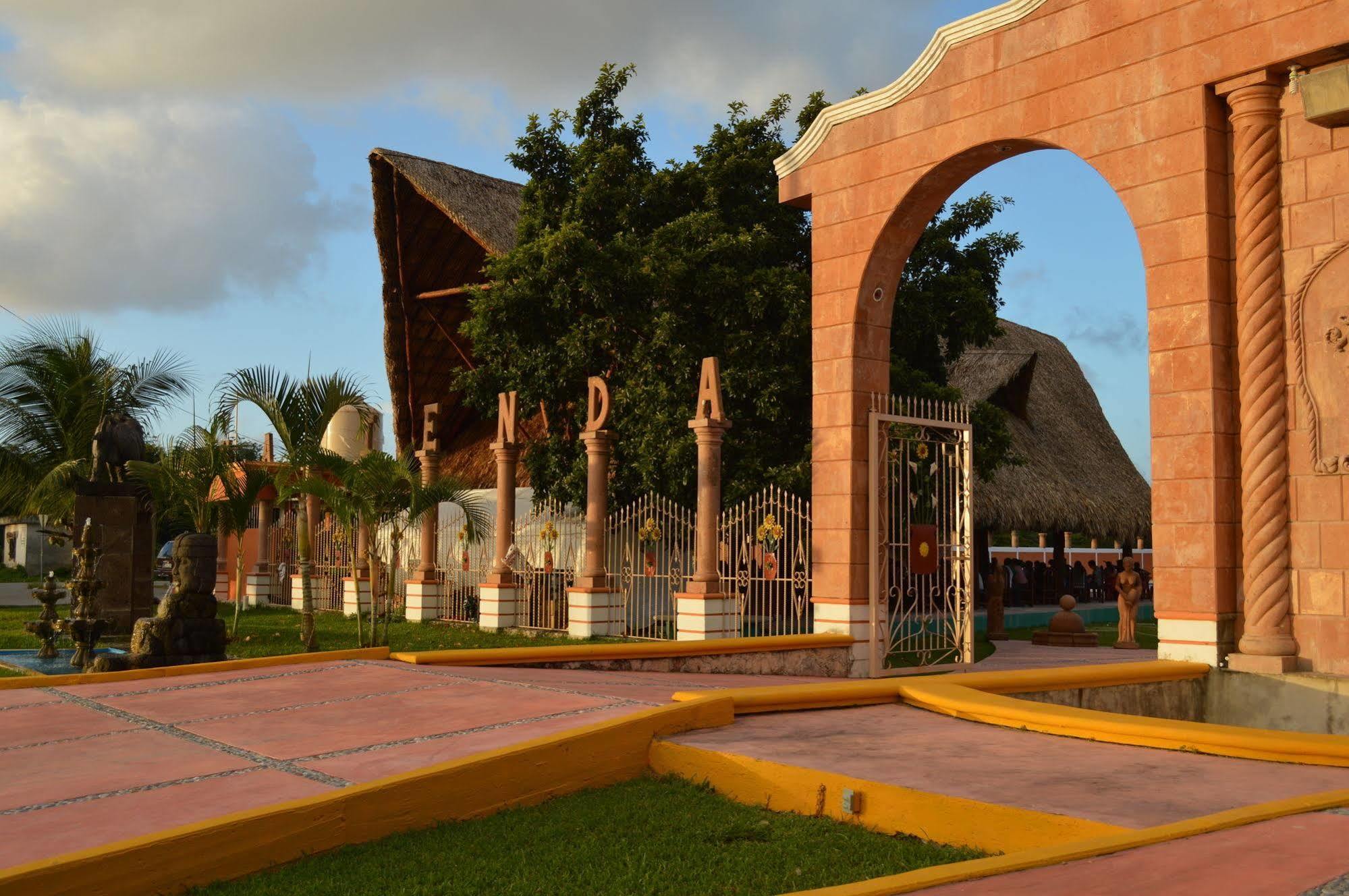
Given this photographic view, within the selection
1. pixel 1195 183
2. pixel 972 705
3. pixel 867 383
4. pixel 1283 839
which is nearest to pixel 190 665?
pixel 972 705

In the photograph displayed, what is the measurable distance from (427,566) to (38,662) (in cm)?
720

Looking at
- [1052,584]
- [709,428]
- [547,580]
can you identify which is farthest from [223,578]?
[1052,584]

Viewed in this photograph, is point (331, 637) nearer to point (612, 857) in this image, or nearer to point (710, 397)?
point (710, 397)

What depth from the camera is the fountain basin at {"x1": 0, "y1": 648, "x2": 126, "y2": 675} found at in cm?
995

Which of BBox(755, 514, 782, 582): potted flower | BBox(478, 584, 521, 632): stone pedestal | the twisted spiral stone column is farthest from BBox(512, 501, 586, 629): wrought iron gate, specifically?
the twisted spiral stone column

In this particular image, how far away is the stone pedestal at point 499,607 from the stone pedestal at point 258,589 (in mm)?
7608

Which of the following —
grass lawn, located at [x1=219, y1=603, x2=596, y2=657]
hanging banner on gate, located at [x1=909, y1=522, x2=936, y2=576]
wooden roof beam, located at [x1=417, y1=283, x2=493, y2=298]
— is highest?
wooden roof beam, located at [x1=417, y1=283, x2=493, y2=298]

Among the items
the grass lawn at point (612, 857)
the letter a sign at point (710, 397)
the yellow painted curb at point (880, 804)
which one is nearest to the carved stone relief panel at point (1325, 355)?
the yellow painted curb at point (880, 804)

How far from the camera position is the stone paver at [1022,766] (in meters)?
4.52

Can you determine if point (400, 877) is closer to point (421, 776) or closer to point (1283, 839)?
point (421, 776)

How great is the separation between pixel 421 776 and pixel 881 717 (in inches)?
112

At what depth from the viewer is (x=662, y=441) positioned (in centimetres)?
1653

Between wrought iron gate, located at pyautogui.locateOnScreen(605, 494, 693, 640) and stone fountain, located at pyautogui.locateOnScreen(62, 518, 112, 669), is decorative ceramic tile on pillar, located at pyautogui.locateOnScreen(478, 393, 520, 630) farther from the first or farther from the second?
stone fountain, located at pyautogui.locateOnScreen(62, 518, 112, 669)

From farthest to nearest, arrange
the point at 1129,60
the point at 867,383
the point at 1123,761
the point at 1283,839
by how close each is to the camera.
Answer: the point at 867,383 → the point at 1129,60 → the point at 1123,761 → the point at 1283,839
